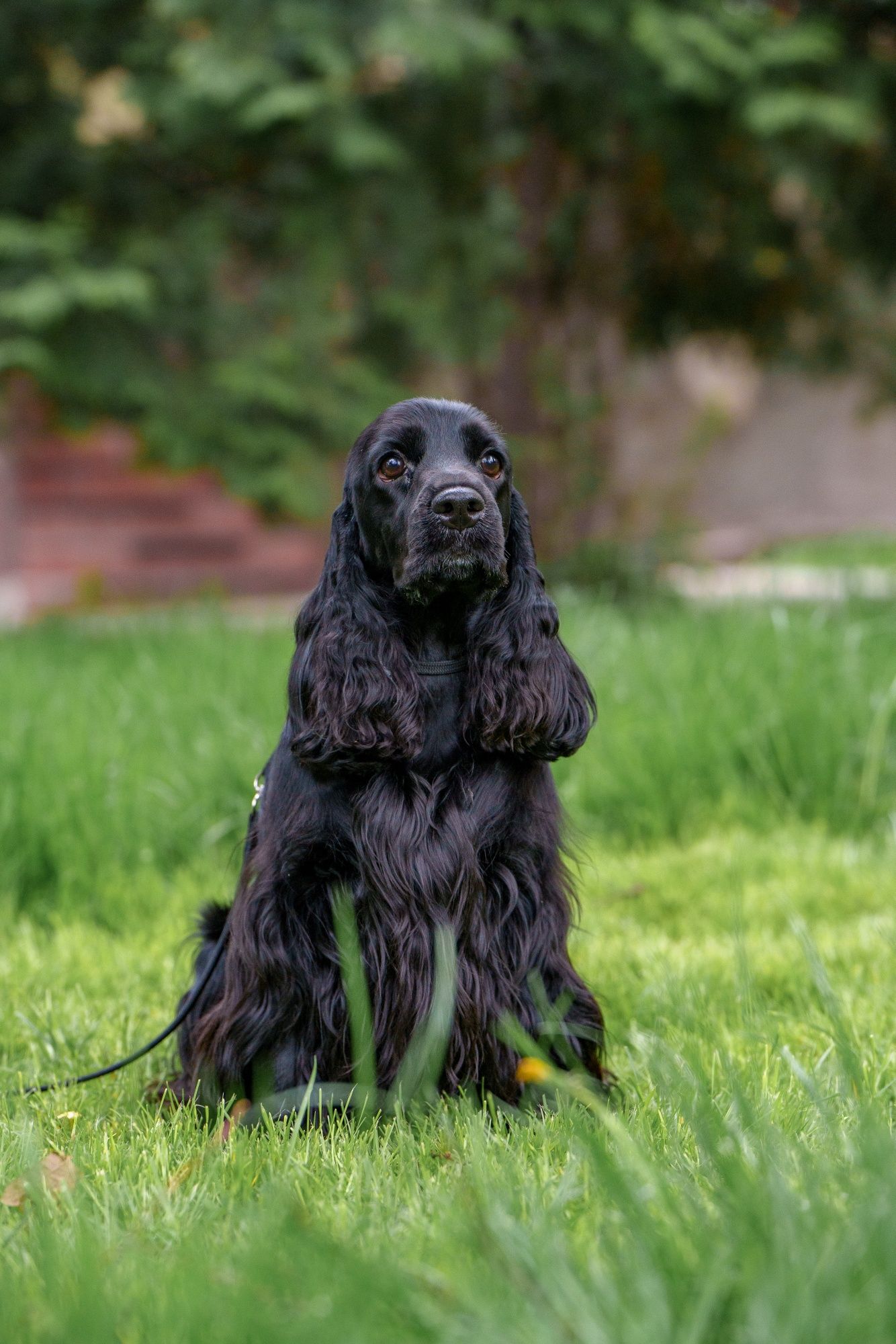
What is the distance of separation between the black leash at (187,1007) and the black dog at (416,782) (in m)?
0.14

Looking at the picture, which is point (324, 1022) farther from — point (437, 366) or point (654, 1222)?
point (437, 366)

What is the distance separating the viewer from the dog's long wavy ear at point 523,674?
2.26m

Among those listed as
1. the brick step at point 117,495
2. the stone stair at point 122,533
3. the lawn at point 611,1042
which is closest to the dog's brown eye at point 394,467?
the lawn at point 611,1042

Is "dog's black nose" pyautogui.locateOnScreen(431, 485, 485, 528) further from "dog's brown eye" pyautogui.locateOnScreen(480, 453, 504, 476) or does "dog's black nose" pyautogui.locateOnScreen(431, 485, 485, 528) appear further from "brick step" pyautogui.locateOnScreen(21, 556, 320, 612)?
"brick step" pyautogui.locateOnScreen(21, 556, 320, 612)

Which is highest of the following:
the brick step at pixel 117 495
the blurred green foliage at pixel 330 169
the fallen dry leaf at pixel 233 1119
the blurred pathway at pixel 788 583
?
the blurred green foliage at pixel 330 169

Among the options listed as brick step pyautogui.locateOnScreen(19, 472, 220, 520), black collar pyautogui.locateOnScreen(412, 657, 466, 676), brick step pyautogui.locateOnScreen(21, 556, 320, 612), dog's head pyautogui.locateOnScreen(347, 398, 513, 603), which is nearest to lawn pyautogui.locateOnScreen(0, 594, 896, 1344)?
black collar pyautogui.locateOnScreen(412, 657, 466, 676)

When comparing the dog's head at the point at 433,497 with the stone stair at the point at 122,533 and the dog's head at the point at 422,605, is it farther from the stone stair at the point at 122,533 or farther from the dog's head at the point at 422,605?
the stone stair at the point at 122,533

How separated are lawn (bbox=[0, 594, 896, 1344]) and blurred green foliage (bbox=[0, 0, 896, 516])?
1348mm

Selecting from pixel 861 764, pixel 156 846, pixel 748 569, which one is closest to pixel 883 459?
pixel 748 569

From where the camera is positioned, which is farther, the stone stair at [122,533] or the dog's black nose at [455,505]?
the stone stair at [122,533]

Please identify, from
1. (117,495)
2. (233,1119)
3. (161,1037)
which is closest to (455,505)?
(233,1119)

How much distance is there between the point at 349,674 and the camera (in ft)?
7.50

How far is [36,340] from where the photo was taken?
630 centimetres

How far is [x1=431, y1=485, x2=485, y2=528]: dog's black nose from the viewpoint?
7.06 feet
